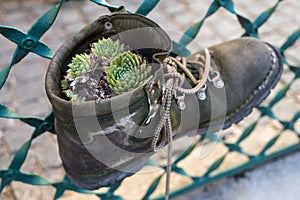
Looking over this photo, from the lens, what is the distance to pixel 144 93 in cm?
87

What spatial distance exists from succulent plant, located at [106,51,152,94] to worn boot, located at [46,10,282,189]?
0.02 m

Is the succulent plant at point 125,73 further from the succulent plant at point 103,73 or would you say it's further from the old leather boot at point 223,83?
the old leather boot at point 223,83

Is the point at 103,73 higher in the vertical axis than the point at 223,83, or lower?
higher

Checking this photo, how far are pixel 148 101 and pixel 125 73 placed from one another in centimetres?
7

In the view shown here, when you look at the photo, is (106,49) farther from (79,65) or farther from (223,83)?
(223,83)

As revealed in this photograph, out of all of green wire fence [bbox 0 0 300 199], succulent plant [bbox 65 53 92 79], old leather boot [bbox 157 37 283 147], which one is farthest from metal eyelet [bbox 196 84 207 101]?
succulent plant [bbox 65 53 92 79]

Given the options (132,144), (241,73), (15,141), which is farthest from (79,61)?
(15,141)

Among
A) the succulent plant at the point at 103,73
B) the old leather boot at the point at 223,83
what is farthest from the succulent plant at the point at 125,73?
the old leather boot at the point at 223,83

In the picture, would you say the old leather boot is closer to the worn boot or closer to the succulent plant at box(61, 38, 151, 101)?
the worn boot

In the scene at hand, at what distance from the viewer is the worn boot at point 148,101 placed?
87cm

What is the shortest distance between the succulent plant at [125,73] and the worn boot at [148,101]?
0.02 m

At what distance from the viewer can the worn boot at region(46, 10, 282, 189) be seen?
87 cm

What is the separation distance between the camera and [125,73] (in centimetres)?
86

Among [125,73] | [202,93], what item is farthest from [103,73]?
[202,93]
